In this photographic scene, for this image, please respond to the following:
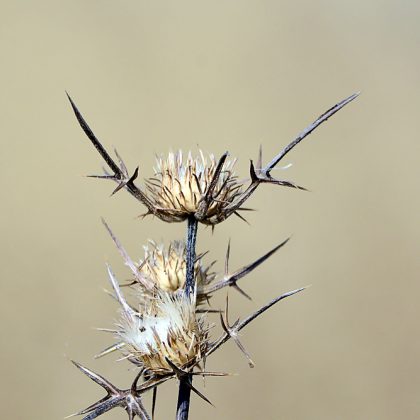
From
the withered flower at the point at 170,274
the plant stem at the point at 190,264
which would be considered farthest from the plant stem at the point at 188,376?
the withered flower at the point at 170,274

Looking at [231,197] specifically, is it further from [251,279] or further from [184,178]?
[251,279]

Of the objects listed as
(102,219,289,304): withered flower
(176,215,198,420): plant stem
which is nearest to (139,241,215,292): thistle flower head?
(102,219,289,304): withered flower

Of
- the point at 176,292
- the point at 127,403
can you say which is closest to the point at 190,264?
the point at 176,292

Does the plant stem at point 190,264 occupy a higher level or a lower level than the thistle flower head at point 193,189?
lower

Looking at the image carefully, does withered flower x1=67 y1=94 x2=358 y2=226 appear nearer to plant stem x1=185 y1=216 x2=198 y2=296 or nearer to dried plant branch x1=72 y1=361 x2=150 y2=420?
plant stem x1=185 y1=216 x2=198 y2=296

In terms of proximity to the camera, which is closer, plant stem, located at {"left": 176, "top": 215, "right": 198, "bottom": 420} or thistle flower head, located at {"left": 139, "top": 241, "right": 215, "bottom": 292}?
plant stem, located at {"left": 176, "top": 215, "right": 198, "bottom": 420}

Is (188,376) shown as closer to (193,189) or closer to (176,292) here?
(176,292)

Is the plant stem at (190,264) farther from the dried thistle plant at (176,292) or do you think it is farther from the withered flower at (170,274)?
the withered flower at (170,274)
